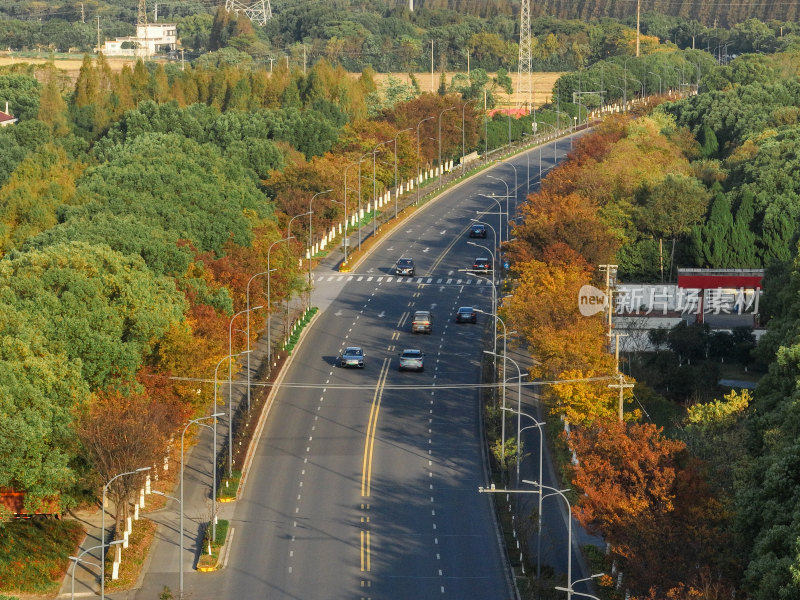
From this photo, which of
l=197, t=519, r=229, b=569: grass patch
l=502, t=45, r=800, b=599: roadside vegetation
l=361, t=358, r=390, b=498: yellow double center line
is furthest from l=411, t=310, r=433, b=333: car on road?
l=197, t=519, r=229, b=569: grass patch

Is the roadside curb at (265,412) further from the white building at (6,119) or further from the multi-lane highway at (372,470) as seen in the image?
the white building at (6,119)

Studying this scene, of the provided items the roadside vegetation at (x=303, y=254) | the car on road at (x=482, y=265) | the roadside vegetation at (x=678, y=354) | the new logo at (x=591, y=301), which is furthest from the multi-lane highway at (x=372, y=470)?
the new logo at (x=591, y=301)

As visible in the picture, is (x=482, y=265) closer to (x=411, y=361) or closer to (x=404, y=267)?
(x=404, y=267)

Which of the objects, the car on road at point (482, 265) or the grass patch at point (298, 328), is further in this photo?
the car on road at point (482, 265)

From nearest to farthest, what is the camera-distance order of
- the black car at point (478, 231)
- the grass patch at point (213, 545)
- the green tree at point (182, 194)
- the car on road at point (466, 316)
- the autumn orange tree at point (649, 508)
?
the autumn orange tree at point (649, 508) < the grass patch at point (213, 545) < the green tree at point (182, 194) < the car on road at point (466, 316) < the black car at point (478, 231)

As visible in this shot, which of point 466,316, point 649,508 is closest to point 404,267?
point 466,316

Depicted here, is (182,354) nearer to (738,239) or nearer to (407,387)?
(407,387)

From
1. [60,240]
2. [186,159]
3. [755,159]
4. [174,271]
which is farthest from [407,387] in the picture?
[755,159]
